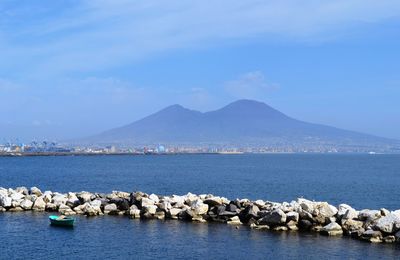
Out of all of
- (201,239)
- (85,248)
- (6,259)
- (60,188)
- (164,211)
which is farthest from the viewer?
(60,188)

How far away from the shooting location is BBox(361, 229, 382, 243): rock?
26.8m

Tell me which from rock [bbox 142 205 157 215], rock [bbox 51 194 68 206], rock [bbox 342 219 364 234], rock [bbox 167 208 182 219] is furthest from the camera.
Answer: rock [bbox 51 194 68 206]

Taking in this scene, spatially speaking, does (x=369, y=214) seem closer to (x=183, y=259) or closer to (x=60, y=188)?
(x=183, y=259)

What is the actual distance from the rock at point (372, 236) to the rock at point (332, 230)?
1510 mm

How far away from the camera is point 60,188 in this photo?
203 ft

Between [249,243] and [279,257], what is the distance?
2.78 meters

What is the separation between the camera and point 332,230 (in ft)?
94.2

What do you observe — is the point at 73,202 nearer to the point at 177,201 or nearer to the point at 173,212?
the point at 177,201

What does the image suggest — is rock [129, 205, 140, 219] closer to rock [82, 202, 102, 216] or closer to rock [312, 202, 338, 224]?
rock [82, 202, 102, 216]

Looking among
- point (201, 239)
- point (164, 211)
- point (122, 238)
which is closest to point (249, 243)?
point (201, 239)

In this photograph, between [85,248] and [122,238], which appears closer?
[85,248]

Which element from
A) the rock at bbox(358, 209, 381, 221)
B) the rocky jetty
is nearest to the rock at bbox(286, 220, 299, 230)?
the rocky jetty

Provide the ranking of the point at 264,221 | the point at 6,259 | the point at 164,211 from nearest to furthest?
the point at 6,259
the point at 264,221
the point at 164,211

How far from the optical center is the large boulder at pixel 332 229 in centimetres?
2859
